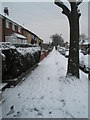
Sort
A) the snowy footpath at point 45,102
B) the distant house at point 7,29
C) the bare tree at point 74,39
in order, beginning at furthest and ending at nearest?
the distant house at point 7,29 < the bare tree at point 74,39 < the snowy footpath at point 45,102

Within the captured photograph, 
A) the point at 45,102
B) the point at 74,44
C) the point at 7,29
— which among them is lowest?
the point at 45,102

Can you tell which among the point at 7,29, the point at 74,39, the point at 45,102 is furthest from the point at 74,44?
the point at 7,29

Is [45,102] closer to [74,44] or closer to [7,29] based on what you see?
[74,44]

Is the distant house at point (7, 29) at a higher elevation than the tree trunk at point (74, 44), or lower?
higher

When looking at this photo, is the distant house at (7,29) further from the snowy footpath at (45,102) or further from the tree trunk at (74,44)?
the snowy footpath at (45,102)

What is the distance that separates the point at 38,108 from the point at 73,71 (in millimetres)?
5202

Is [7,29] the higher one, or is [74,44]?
[7,29]

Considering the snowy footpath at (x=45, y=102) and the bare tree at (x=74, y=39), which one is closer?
the snowy footpath at (x=45, y=102)

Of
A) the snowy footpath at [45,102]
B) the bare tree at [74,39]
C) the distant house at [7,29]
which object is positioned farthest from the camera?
the distant house at [7,29]

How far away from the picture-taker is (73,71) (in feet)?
34.6

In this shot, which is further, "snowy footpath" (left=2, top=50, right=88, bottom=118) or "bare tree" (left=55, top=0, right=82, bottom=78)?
"bare tree" (left=55, top=0, right=82, bottom=78)

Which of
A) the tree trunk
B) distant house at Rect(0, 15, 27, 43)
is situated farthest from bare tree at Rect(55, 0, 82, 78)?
distant house at Rect(0, 15, 27, 43)

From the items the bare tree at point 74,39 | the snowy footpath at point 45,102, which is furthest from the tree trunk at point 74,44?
the snowy footpath at point 45,102

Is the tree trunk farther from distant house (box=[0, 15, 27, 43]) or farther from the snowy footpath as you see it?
distant house (box=[0, 15, 27, 43])
